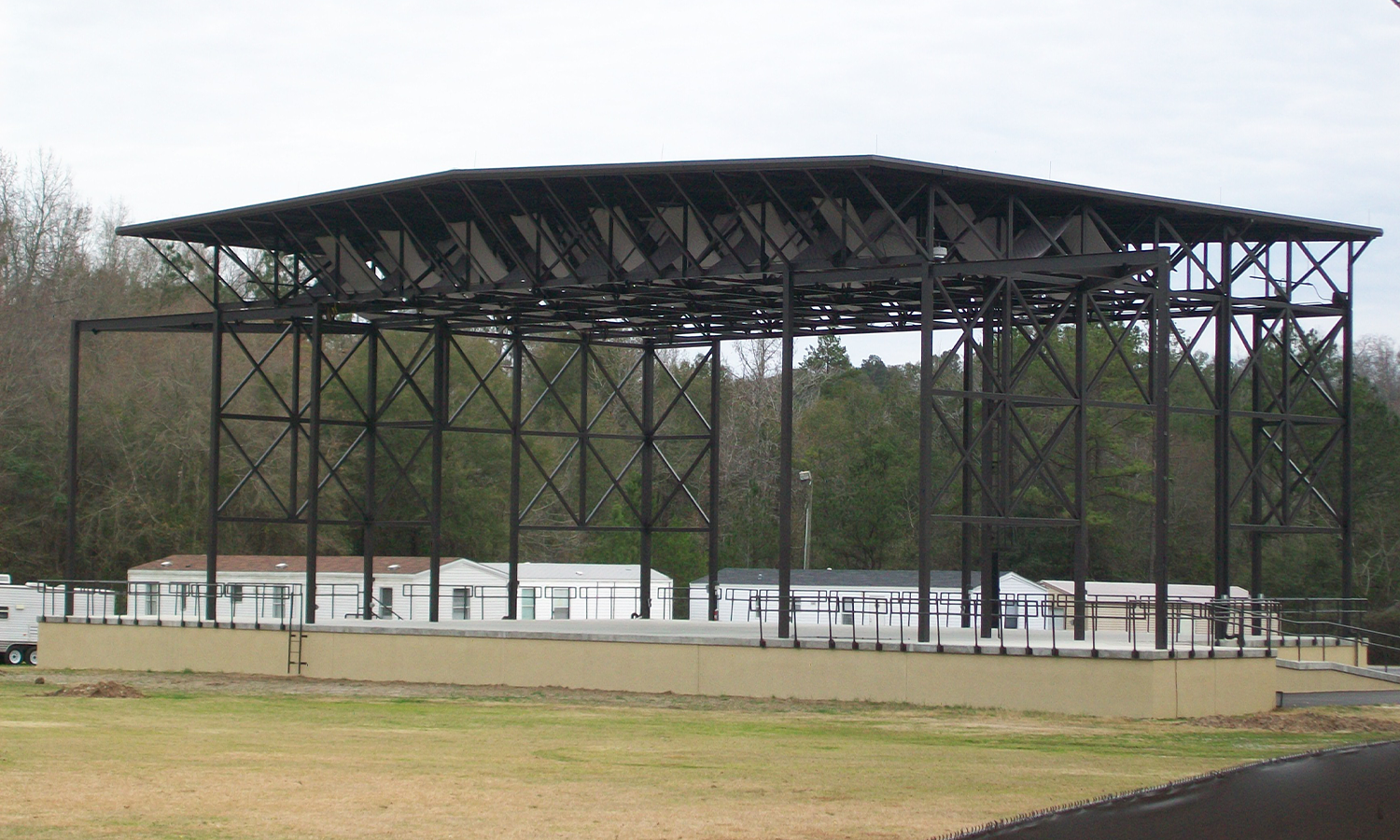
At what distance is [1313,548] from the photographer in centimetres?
6122

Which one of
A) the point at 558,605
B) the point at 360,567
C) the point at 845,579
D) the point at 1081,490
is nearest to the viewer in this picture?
the point at 1081,490

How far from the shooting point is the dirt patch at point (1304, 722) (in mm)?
26031

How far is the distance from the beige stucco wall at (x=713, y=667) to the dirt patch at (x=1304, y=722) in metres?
0.55

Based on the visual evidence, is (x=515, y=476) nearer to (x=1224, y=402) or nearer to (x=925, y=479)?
(x=925, y=479)

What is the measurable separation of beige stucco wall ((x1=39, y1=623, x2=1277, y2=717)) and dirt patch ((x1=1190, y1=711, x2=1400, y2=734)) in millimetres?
545

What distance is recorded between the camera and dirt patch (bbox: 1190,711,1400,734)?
85.4 feet

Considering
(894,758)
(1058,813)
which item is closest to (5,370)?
(894,758)

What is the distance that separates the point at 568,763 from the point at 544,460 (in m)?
55.1

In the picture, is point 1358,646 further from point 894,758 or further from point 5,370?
point 5,370

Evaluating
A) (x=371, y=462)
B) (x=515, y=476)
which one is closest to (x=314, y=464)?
(x=371, y=462)

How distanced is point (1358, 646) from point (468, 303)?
2147 centimetres

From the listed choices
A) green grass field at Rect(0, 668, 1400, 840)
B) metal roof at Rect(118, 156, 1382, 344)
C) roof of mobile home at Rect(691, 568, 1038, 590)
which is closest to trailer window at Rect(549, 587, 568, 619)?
roof of mobile home at Rect(691, 568, 1038, 590)

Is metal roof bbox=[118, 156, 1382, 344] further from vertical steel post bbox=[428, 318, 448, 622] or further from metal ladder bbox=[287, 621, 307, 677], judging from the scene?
metal ladder bbox=[287, 621, 307, 677]

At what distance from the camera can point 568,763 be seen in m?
19.3
